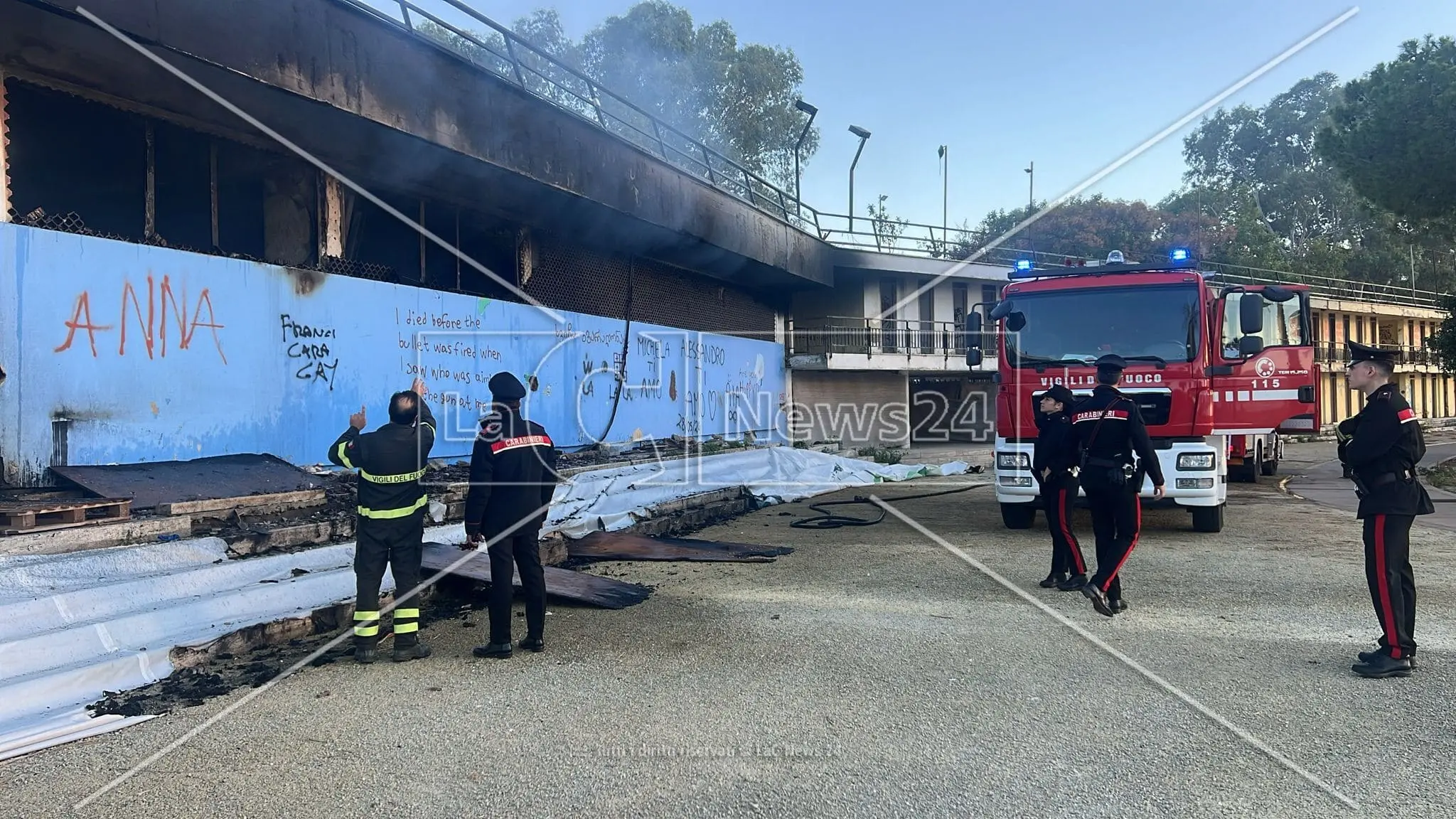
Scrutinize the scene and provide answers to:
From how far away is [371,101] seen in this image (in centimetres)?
880

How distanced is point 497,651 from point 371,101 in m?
5.89

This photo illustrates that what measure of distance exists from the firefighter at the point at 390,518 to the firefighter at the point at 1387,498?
17.5 ft

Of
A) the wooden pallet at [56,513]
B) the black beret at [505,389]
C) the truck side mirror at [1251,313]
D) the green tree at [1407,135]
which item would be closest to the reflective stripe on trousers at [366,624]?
A: the black beret at [505,389]

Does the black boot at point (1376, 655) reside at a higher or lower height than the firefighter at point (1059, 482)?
lower

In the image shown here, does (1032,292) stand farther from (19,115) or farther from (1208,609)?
(19,115)

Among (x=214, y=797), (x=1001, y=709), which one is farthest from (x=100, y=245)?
(x=1001, y=709)

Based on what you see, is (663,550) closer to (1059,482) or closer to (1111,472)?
(1059,482)

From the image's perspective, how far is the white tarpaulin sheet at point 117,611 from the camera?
166 inches

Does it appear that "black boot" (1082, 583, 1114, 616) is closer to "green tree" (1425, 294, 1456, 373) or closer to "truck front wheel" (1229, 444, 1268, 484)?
"truck front wheel" (1229, 444, 1268, 484)

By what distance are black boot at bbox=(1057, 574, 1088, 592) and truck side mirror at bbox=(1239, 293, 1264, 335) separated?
395cm

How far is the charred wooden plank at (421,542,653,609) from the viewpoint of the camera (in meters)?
6.73

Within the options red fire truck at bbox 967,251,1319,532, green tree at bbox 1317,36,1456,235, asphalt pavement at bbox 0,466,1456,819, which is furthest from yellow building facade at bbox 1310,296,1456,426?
asphalt pavement at bbox 0,466,1456,819

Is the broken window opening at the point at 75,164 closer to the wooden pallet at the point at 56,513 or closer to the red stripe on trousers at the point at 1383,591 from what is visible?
the wooden pallet at the point at 56,513

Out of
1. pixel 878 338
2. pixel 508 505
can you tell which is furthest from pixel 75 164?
pixel 878 338
